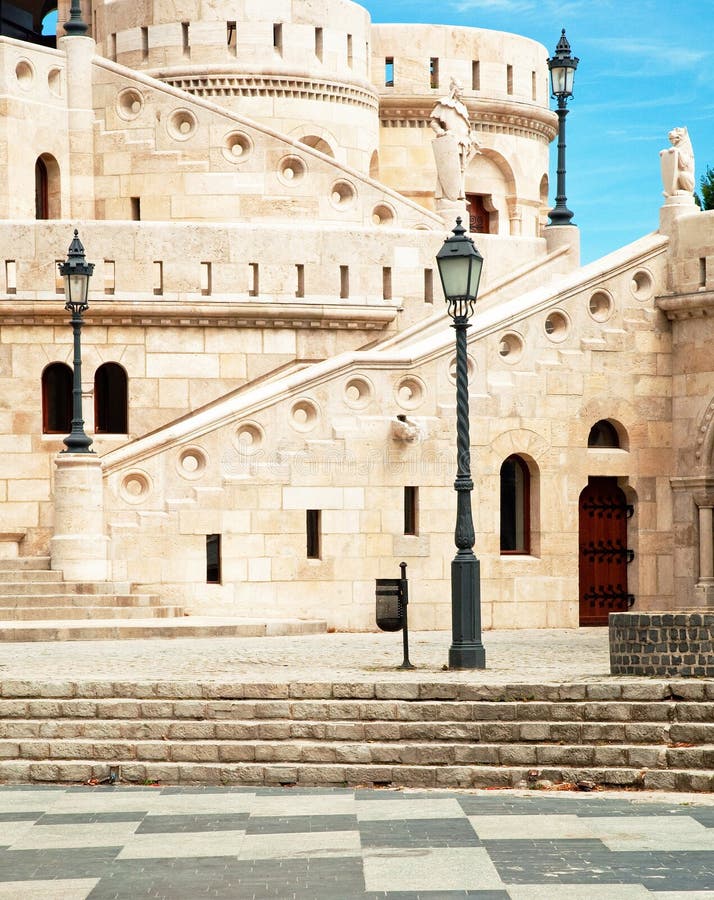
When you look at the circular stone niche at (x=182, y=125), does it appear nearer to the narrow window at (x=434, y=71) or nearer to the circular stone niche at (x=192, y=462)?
the circular stone niche at (x=192, y=462)

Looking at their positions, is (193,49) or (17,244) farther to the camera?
(193,49)

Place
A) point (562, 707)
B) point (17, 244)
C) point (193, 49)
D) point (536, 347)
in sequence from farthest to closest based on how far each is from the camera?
1. point (193, 49)
2. point (17, 244)
3. point (536, 347)
4. point (562, 707)

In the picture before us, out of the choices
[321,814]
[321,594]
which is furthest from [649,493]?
[321,814]

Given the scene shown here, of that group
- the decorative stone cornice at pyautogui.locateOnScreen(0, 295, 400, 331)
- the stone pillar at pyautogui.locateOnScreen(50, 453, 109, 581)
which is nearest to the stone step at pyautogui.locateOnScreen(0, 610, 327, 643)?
the stone pillar at pyautogui.locateOnScreen(50, 453, 109, 581)

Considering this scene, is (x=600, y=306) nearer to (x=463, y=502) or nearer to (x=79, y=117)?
(x=463, y=502)

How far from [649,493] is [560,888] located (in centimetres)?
1571

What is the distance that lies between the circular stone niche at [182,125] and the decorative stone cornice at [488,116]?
8408mm

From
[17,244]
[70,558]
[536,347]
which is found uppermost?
[17,244]

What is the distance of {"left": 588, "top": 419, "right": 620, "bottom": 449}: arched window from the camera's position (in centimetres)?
2527

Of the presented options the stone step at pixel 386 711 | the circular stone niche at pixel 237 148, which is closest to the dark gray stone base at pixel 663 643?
the stone step at pixel 386 711

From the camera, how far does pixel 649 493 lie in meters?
25.3

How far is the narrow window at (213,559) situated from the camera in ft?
75.8

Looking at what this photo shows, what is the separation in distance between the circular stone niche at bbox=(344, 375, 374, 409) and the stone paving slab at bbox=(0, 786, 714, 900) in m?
10.5

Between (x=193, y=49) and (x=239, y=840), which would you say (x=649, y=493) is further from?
(x=239, y=840)
